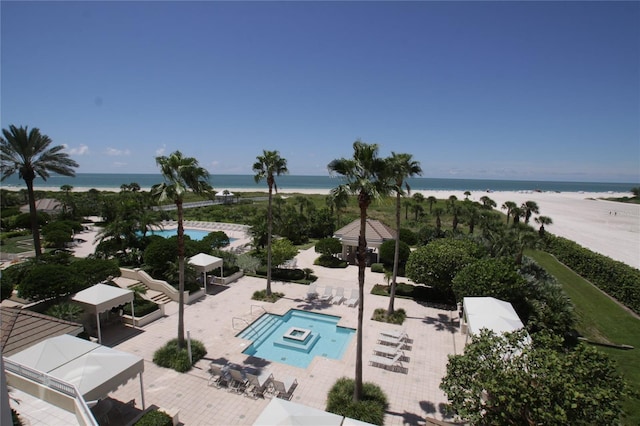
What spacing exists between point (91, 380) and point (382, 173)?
1120 centimetres

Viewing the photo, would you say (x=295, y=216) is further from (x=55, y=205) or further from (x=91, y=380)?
(x=55, y=205)

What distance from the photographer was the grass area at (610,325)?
1330 centimetres

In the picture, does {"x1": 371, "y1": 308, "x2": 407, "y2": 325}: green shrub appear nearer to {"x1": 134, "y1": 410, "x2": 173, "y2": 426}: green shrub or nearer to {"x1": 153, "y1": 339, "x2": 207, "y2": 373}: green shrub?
{"x1": 153, "y1": 339, "x2": 207, "y2": 373}: green shrub

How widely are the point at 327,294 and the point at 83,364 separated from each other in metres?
14.5

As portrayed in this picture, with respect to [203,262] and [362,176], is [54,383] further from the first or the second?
[203,262]

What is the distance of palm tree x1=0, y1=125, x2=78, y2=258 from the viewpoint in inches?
819

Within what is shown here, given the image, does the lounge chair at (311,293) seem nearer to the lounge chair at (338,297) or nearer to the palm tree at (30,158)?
the lounge chair at (338,297)

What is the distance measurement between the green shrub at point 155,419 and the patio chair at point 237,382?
2701mm

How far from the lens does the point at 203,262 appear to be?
21938mm

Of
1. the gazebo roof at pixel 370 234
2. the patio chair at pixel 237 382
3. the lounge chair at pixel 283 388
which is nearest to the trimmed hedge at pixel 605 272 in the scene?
the gazebo roof at pixel 370 234

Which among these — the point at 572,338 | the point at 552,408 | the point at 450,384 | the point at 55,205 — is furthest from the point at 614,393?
the point at 55,205

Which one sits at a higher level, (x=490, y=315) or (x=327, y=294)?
(x=490, y=315)

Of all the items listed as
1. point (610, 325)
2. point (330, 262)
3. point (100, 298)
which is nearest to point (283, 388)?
point (100, 298)

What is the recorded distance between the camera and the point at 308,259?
3102 cm
